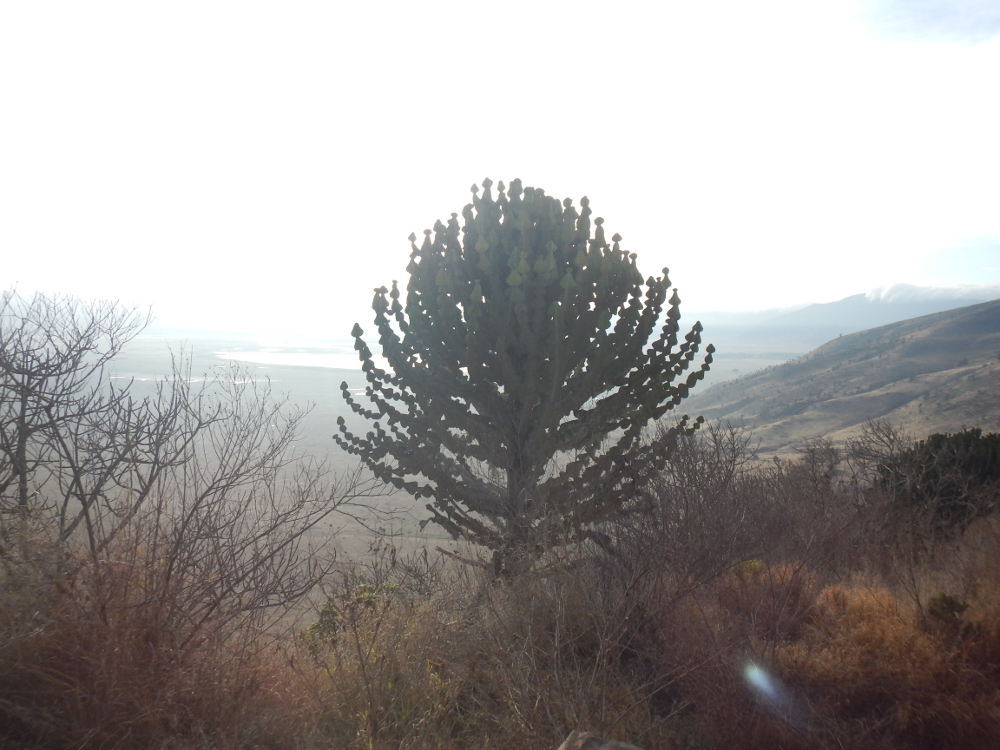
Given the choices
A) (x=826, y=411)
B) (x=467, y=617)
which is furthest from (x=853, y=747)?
(x=826, y=411)

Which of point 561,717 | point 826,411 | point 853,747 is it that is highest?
point 561,717

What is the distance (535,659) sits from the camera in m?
5.27

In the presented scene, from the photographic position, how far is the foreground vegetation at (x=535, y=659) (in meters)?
4.28

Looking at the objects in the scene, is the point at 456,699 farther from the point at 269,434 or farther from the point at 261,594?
the point at 269,434

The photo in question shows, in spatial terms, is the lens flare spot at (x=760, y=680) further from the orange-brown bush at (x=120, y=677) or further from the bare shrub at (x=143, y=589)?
the bare shrub at (x=143, y=589)

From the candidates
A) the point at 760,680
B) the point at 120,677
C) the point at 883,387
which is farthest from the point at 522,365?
the point at 883,387

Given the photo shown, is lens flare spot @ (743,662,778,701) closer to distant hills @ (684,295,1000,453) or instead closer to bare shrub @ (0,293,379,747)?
bare shrub @ (0,293,379,747)

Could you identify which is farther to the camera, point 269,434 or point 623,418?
point 623,418

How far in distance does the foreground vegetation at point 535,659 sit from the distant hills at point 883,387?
96.7 feet

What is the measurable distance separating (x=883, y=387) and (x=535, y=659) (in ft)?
273

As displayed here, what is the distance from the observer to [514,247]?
811cm

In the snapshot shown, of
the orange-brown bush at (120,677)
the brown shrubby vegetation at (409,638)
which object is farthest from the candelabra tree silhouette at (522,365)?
the orange-brown bush at (120,677)

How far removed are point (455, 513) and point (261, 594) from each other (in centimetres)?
341

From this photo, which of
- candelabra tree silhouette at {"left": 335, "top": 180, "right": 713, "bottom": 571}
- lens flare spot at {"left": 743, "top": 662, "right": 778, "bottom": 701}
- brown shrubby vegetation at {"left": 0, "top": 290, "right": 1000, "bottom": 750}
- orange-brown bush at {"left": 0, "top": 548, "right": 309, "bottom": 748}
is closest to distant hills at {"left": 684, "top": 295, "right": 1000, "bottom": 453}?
candelabra tree silhouette at {"left": 335, "top": 180, "right": 713, "bottom": 571}
